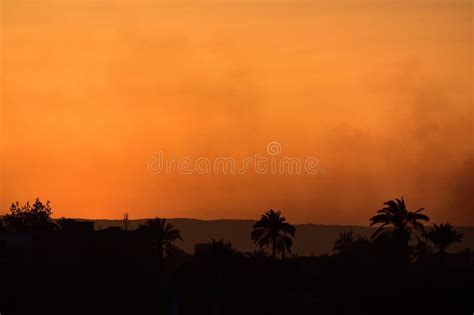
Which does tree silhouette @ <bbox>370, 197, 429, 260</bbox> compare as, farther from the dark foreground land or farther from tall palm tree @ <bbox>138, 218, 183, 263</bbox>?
tall palm tree @ <bbox>138, 218, 183, 263</bbox>

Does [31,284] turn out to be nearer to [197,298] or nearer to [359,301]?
[197,298]

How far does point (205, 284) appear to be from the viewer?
10000 cm

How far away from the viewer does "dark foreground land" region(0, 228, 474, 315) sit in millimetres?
99750

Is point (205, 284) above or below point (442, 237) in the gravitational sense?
below

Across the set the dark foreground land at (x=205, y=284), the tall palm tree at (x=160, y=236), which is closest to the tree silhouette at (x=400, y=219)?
the dark foreground land at (x=205, y=284)

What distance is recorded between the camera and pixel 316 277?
426 feet

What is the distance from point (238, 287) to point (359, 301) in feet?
41.1

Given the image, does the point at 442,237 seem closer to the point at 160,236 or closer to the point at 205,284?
the point at 160,236

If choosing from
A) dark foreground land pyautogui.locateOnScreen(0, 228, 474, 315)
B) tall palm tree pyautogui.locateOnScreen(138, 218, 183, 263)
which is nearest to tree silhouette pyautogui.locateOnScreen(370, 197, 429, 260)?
dark foreground land pyautogui.locateOnScreen(0, 228, 474, 315)

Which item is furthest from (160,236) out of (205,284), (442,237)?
(205,284)

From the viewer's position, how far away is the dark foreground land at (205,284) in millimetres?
99750

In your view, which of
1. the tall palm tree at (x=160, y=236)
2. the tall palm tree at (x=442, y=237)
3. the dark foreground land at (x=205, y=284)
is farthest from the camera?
the tall palm tree at (x=160, y=236)

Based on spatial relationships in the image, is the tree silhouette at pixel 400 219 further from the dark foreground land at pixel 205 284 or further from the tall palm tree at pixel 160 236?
the tall palm tree at pixel 160 236

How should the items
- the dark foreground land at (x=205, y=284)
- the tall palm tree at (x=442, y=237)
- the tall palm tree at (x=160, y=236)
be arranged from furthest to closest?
the tall palm tree at (x=160, y=236) < the tall palm tree at (x=442, y=237) < the dark foreground land at (x=205, y=284)
